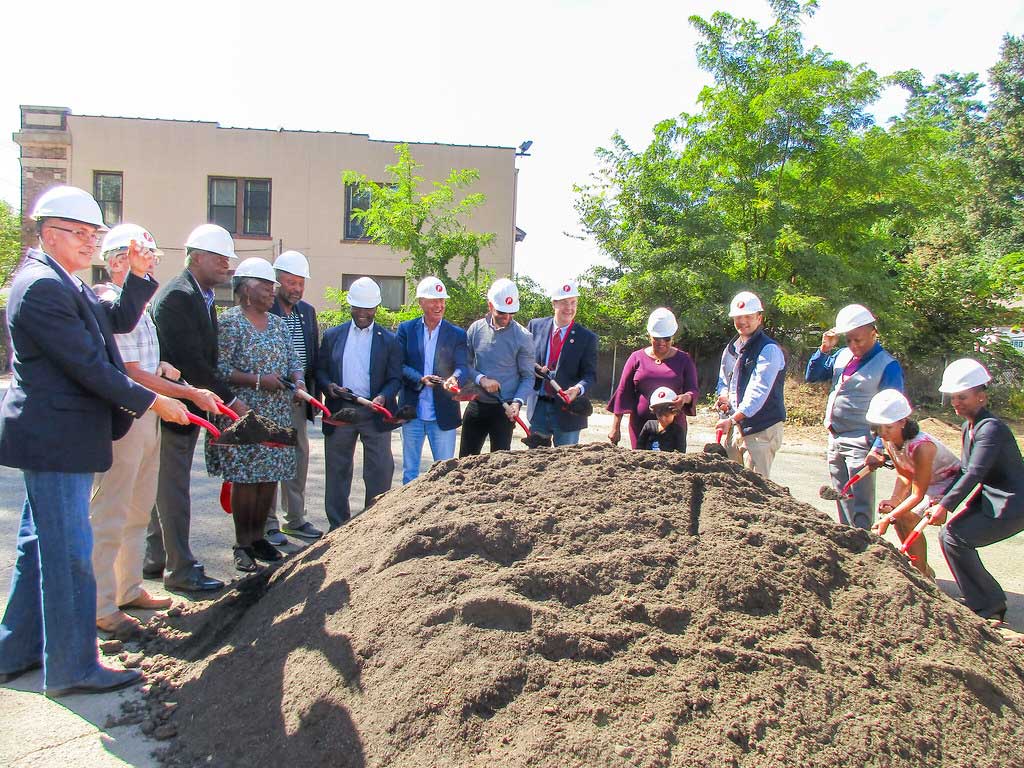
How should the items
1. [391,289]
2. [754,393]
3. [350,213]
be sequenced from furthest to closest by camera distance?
[391,289]
[350,213]
[754,393]

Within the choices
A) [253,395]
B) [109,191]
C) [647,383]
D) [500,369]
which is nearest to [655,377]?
[647,383]

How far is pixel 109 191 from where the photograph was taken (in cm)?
2162

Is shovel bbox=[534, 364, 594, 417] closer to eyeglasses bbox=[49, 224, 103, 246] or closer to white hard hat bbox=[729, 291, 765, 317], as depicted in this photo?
white hard hat bbox=[729, 291, 765, 317]

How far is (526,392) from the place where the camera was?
5.41 m

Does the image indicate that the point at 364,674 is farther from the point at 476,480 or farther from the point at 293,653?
the point at 476,480

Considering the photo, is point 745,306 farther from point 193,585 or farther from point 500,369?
point 193,585

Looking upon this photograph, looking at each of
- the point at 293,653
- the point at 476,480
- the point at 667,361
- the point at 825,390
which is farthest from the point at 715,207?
the point at 293,653

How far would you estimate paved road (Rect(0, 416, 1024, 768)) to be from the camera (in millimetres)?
2713

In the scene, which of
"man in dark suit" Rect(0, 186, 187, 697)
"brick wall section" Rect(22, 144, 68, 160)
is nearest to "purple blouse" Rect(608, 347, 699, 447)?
"man in dark suit" Rect(0, 186, 187, 697)

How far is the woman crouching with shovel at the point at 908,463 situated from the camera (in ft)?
14.9

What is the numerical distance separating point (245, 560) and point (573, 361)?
2722mm

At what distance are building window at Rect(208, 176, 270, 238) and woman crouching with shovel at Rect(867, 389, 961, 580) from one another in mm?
20012

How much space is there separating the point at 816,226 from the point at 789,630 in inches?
526

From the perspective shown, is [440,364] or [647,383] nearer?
[647,383]
